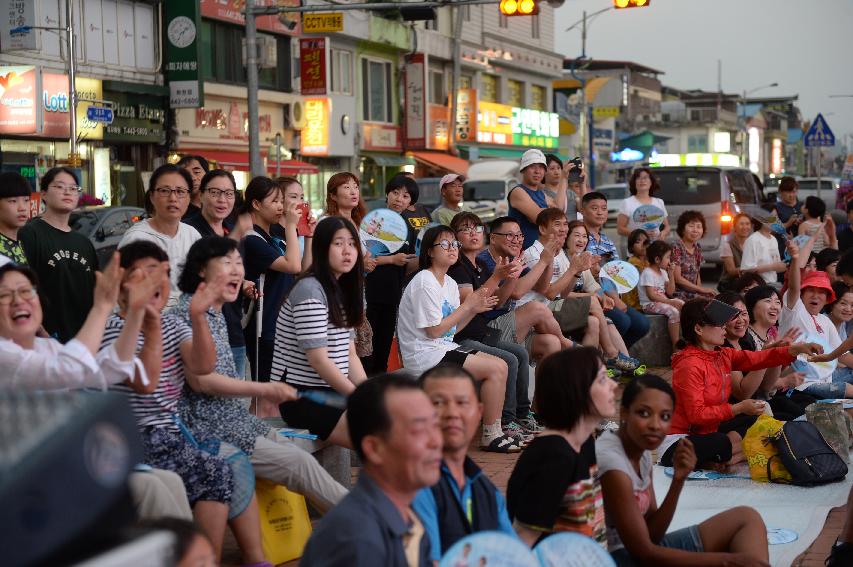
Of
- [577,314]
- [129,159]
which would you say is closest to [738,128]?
[129,159]

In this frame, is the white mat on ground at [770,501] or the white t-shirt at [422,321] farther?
the white t-shirt at [422,321]

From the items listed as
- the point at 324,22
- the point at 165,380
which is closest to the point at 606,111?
the point at 324,22

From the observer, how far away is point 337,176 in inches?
339

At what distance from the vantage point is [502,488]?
6.90m

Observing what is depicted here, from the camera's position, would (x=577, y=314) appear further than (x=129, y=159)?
No

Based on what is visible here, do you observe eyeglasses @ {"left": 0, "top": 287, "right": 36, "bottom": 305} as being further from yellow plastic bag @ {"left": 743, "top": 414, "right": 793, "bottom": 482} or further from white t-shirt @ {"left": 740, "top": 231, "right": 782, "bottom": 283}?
white t-shirt @ {"left": 740, "top": 231, "right": 782, "bottom": 283}

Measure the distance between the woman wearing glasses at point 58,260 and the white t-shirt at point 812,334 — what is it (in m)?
5.22

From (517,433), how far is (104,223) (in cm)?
1014

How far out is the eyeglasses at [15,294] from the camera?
4.30 m

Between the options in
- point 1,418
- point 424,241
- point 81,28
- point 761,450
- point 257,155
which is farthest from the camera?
point 81,28

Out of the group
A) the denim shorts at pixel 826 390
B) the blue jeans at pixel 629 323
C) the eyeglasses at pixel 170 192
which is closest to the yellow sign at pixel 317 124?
the blue jeans at pixel 629 323

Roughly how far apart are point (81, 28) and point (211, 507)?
21.2 m

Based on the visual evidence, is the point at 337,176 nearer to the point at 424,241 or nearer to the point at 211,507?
the point at 424,241

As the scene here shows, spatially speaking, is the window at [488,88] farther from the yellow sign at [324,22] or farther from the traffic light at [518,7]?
the traffic light at [518,7]
